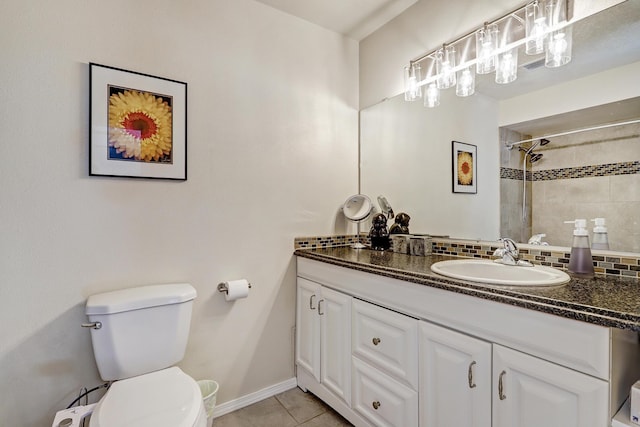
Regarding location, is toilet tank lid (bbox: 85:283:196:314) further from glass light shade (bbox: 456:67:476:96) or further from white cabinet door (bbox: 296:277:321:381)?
glass light shade (bbox: 456:67:476:96)

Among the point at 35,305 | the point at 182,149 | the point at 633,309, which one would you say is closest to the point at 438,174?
the point at 633,309

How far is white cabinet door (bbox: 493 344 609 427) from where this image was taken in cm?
81

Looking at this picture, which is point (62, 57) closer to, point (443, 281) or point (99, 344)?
point (99, 344)

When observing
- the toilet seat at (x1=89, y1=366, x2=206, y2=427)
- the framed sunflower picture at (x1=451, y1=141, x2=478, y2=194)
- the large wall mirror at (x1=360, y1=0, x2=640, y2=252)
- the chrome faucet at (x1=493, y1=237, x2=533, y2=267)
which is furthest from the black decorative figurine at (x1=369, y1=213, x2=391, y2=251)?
the toilet seat at (x1=89, y1=366, x2=206, y2=427)

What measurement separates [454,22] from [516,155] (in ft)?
2.69

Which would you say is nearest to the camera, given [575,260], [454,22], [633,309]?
[633,309]

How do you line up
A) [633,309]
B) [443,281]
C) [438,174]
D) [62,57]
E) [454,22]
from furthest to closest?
1. [438,174]
2. [454,22]
3. [62,57]
4. [443,281]
5. [633,309]

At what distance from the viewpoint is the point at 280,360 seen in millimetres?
2000

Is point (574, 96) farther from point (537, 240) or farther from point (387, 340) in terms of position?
point (387, 340)

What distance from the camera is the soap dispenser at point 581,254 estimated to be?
1.23 metres

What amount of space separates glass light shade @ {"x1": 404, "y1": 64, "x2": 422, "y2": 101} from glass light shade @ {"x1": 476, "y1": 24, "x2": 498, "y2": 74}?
1.22 feet

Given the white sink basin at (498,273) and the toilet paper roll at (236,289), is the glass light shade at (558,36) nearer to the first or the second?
the white sink basin at (498,273)

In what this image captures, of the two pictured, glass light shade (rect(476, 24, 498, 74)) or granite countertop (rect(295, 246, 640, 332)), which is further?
glass light shade (rect(476, 24, 498, 74))

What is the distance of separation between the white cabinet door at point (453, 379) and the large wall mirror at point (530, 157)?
0.70m
